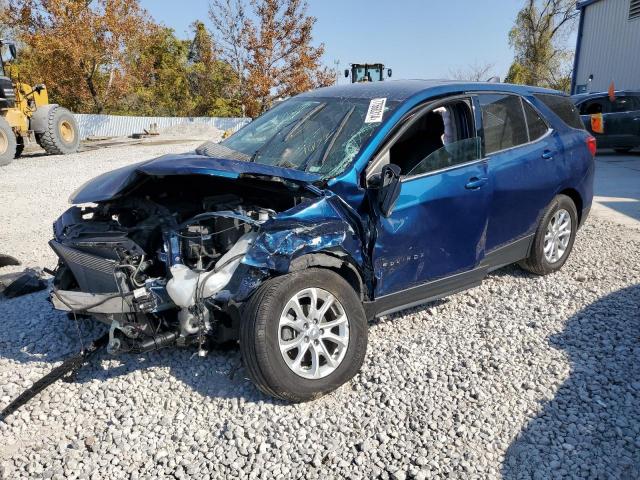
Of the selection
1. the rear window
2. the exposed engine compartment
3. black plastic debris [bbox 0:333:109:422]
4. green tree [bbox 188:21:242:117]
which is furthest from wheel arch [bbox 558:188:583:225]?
green tree [bbox 188:21:242:117]

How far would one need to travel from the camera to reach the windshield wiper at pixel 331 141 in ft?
12.2

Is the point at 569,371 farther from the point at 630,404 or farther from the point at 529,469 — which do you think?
the point at 529,469

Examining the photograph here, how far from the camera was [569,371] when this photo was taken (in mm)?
3514

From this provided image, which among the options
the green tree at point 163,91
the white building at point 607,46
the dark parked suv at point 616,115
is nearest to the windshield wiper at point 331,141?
the dark parked suv at point 616,115

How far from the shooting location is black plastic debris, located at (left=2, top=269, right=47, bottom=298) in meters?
4.90

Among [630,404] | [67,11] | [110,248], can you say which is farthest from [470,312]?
[67,11]

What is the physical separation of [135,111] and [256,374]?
101ft

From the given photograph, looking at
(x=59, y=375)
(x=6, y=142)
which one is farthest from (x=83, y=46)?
(x=59, y=375)

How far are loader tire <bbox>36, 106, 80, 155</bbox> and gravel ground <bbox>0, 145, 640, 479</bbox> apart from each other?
516 inches

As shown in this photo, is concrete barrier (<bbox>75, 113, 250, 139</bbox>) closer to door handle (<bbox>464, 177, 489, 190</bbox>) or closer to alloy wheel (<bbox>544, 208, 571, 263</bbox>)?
alloy wheel (<bbox>544, 208, 571, 263</bbox>)

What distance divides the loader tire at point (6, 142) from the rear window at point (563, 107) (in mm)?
13518

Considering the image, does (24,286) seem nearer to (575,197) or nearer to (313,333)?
(313,333)

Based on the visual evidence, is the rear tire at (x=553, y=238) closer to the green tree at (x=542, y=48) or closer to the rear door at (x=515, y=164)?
the rear door at (x=515, y=164)

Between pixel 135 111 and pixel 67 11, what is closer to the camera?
pixel 67 11
